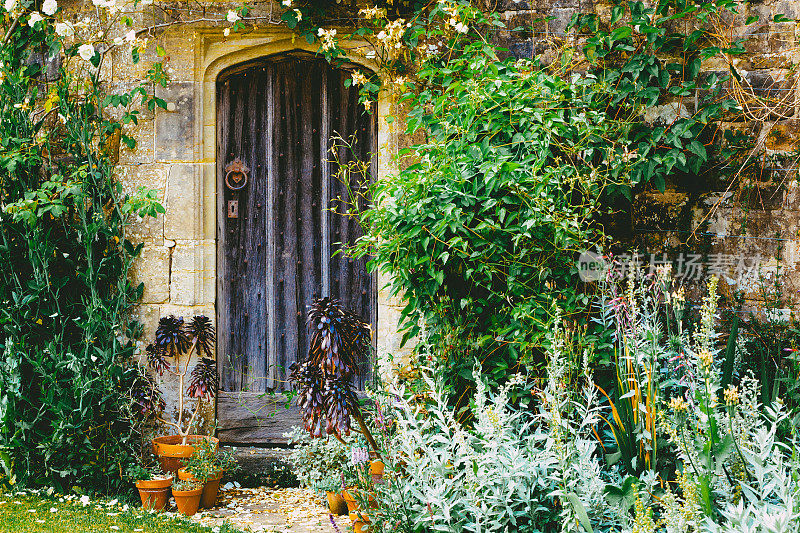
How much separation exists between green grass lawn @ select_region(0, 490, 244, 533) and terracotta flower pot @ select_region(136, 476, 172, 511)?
79 mm

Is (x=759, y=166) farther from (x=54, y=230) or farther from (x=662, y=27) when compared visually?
(x=54, y=230)

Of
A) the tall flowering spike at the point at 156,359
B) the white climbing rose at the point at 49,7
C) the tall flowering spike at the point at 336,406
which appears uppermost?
the white climbing rose at the point at 49,7

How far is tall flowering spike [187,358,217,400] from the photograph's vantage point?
372cm

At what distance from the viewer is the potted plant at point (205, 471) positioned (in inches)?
140

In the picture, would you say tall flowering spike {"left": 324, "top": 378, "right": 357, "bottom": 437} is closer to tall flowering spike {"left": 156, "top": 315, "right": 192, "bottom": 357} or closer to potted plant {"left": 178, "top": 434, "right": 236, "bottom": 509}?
potted plant {"left": 178, "top": 434, "right": 236, "bottom": 509}

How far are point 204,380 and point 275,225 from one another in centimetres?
112

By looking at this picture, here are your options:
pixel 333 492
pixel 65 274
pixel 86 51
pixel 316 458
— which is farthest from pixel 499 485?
pixel 86 51

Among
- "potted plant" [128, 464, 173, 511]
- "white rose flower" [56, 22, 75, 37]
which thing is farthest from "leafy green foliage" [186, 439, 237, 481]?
"white rose flower" [56, 22, 75, 37]

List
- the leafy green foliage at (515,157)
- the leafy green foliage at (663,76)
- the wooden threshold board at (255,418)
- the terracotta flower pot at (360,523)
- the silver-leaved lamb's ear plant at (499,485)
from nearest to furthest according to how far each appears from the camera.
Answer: the silver-leaved lamb's ear plant at (499,485), the terracotta flower pot at (360,523), the leafy green foliage at (515,157), the leafy green foliage at (663,76), the wooden threshold board at (255,418)

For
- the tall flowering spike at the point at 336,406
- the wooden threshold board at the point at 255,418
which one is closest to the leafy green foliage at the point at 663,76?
the tall flowering spike at the point at 336,406

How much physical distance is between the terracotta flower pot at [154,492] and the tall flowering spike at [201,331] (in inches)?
30.6

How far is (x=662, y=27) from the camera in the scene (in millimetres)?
3879

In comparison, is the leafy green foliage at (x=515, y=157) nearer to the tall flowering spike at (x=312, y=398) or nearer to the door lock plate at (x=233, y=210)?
the tall flowering spike at (x=312, y=398)

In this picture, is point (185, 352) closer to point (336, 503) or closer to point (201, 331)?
point (201, 331)
